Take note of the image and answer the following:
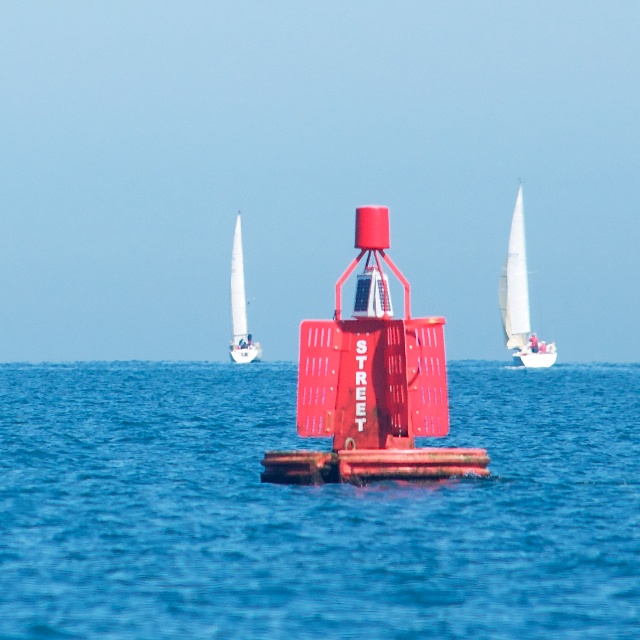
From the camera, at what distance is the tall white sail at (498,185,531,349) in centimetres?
10625

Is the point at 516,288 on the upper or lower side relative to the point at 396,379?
upper

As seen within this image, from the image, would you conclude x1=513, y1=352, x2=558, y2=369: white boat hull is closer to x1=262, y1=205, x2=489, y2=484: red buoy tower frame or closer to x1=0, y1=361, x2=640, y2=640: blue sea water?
x1=0, y1=361, x2=640, y2=640: blue sea water

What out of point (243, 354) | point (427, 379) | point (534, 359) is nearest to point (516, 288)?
point (534, 359)

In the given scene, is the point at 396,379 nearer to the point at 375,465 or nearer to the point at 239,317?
the point at 375,465

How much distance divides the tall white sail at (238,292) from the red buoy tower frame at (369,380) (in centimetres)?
11006

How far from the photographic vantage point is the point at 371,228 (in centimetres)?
2095

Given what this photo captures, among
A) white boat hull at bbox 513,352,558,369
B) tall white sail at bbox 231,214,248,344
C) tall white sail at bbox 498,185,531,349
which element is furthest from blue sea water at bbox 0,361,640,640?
tall white sail at bbox 231,214,248,344

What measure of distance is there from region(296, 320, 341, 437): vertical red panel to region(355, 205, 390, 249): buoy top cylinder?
4.37ft

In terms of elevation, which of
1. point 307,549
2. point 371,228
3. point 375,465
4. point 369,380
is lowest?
point 307,549

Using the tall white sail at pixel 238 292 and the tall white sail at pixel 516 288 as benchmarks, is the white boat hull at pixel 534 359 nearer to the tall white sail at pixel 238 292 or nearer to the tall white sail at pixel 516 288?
the tall white sail at pixel 516 288

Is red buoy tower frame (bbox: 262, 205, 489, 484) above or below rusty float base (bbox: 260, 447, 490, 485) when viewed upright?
above

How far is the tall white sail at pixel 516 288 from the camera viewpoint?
349 feet

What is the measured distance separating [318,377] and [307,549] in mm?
5858

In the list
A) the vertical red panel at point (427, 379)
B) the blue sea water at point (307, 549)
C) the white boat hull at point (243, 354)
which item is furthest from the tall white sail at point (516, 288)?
the vertical red panel at point (427, 379)
